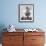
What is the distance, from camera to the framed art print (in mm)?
4094

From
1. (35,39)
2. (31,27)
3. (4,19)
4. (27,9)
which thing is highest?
(27,9)

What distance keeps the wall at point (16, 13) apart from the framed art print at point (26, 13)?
97mm

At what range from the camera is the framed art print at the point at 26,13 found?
4.09m

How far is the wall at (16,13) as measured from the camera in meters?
4.09

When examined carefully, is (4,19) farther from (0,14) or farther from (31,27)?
(31,27)

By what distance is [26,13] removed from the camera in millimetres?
4125

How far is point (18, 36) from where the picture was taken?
3.67 metres

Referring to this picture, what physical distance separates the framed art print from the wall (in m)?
0.10

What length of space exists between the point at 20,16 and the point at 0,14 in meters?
0.64

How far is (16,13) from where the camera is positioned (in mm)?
4113

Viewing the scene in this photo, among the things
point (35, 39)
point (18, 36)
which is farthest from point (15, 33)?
point (35, 39)

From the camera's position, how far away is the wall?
409cm

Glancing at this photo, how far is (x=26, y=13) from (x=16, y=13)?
1.05 ft

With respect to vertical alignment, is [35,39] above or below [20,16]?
below
